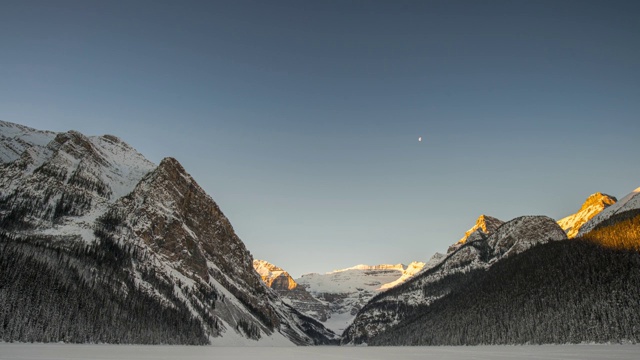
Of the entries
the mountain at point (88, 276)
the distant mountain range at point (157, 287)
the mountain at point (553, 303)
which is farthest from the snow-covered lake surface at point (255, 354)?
the distant mountain range at point (157, 287)

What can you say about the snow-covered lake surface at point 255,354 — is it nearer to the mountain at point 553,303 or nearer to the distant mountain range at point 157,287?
the mountain at point 553,303

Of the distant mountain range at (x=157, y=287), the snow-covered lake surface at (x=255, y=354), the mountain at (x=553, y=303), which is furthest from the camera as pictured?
the mountain at (x=553, y=303)

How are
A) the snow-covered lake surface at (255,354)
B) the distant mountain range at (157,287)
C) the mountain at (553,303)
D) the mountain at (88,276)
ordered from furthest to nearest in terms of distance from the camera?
the mountain at (553,303)
the distant mountain range at (157,287)
the mountain at (88,276)
the snow-covered lake surface at (255,354)

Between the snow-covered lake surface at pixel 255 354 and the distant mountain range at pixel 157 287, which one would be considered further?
the distant mountain range at pixel 157 287

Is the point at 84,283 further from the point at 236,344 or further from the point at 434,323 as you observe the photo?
the point at 434,323

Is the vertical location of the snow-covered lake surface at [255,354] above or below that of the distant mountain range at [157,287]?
below

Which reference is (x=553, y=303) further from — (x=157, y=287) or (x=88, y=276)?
(x=88, y=276)

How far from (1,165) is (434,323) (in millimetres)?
205790

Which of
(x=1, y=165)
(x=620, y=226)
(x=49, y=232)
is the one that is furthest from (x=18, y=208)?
(x=620, y=226)

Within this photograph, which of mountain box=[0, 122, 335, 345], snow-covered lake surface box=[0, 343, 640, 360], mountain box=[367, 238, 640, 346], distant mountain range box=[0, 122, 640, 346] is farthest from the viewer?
mountain box=[367, 238, 640, 346]

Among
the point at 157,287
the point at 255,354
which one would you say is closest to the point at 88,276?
the point at 157,287

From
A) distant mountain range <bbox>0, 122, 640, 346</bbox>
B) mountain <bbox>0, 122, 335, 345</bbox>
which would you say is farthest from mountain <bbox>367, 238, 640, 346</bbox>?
mountain <bbox>0, 122, 335, 345</bbox>

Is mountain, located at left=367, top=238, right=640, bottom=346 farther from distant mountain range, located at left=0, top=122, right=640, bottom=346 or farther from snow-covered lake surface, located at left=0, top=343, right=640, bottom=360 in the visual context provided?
snow-covered lake surface, located at left=0, top=343, right=640, bottom=360

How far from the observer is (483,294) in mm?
162875
